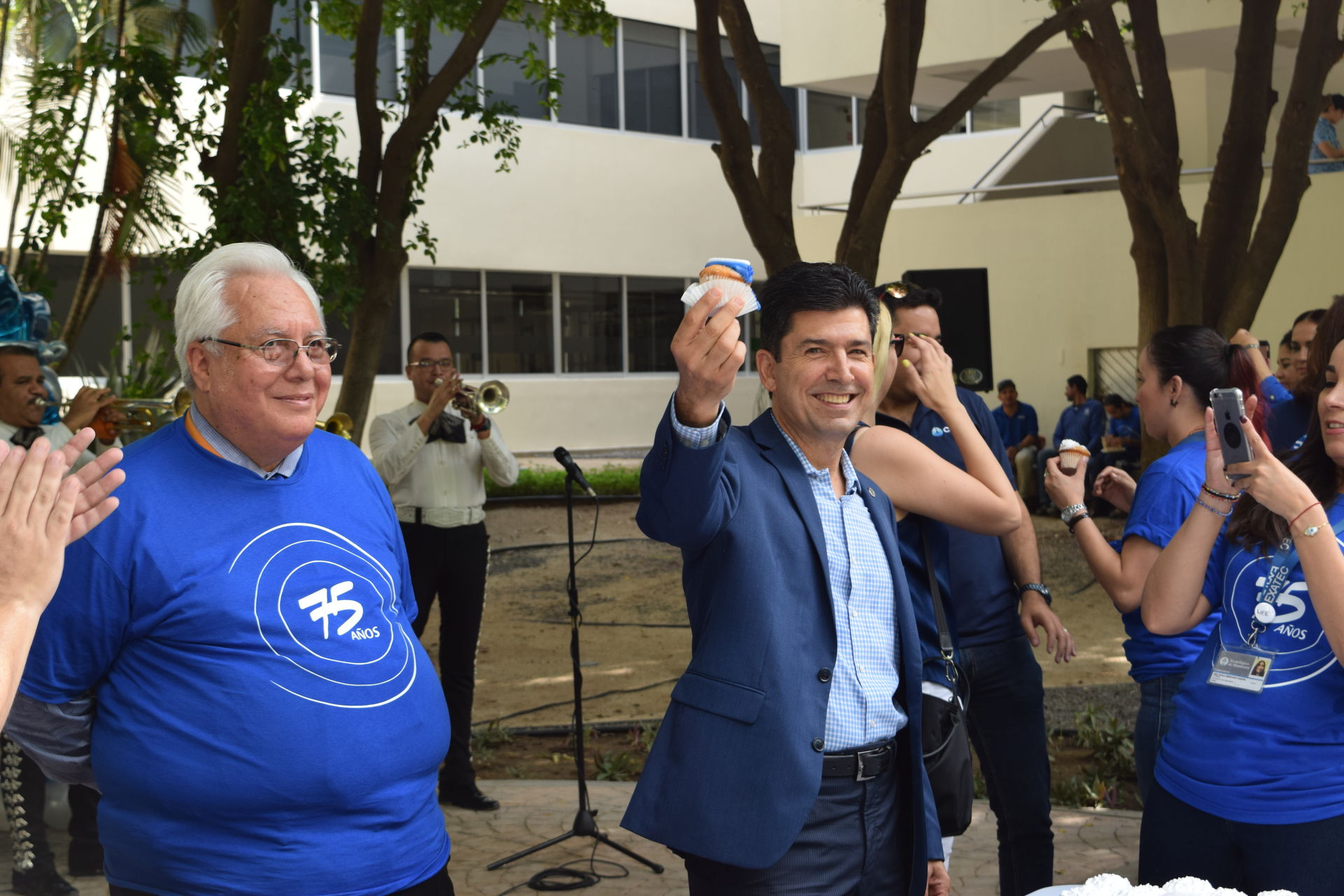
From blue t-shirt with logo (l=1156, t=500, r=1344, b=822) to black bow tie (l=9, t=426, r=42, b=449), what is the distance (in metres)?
4.09

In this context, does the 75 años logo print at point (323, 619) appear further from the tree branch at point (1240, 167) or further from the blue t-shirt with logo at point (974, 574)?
the tree branch at point (1240, 167)

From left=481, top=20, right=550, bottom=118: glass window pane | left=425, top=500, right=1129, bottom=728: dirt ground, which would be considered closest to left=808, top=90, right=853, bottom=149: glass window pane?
left=481, top=20, right=550, bottom=118: glass window pane

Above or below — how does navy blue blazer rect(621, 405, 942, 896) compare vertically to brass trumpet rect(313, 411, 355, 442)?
below

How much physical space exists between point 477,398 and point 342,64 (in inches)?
573

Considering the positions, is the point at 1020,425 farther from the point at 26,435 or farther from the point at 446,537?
the point at 26,435

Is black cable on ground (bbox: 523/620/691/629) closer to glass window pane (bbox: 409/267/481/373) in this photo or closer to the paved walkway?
the paved walkway

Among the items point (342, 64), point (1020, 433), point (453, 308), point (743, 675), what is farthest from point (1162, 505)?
point (453, 308)

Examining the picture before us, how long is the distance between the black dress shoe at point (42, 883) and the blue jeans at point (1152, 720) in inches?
149

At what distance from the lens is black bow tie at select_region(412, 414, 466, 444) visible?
20.8 feet

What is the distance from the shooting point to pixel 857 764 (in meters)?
2.49

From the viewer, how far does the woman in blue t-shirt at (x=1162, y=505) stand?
10.4ft

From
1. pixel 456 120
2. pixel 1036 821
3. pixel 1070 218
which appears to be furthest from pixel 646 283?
pixel 1036 821

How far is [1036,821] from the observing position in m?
3.77

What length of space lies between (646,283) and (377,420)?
1682 centimetres
